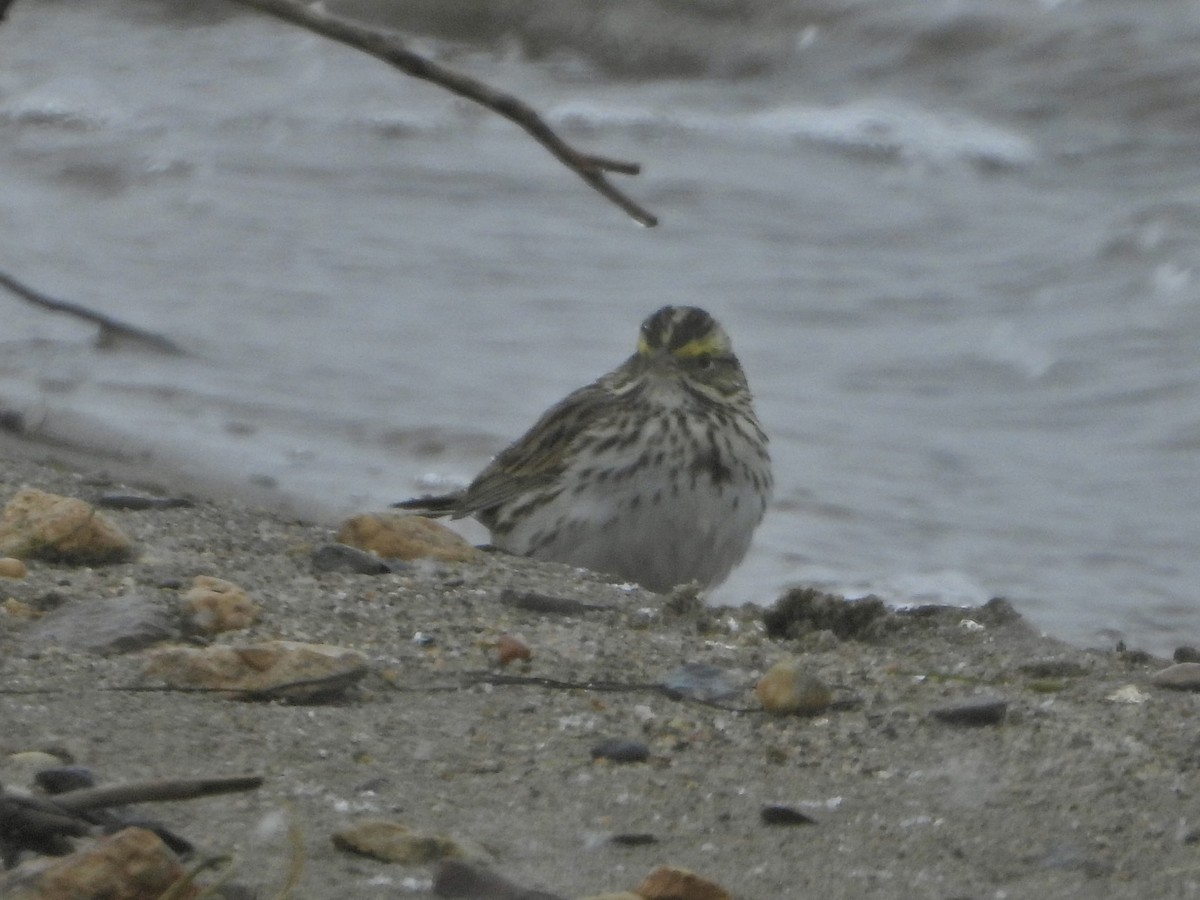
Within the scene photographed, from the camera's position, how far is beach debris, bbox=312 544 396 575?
5.33 m

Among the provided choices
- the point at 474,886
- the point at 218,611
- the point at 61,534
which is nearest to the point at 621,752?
the point at 474,886

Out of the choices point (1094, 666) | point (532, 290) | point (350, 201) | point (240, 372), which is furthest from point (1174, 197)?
point (1094, 666)

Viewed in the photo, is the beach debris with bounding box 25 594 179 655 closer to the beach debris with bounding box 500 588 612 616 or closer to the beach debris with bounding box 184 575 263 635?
the beach debris with bounding box 184 575 263 635

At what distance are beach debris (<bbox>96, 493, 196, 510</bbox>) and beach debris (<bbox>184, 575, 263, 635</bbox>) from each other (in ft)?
5.00

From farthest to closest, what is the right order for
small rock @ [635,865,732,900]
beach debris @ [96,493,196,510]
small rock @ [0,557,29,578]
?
1. beach debris @ [96,493,196,510]
2. small rock @ [0,557,29,578]
3. small rock @ [635,865,732,900]

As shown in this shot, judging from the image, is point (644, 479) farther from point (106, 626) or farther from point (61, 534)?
point (106, 626)

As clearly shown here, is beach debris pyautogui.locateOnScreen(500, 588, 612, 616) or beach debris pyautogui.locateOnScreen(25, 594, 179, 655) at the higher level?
beach debris pyautogui.locateOnScreen(500, 588, 612, 616)

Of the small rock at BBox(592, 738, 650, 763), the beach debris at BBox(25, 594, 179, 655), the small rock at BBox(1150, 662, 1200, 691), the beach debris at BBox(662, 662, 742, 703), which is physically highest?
the small rock at BBox(1150, 662, 1200, 691)

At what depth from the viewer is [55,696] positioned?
12.8ft

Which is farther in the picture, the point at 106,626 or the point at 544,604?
the point at 544,604

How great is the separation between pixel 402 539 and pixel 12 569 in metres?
1.15

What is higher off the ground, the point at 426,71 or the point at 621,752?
the point at 426,71

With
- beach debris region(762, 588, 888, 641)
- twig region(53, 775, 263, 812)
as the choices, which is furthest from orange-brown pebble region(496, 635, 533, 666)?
twig region(53, 775, 263, 812)

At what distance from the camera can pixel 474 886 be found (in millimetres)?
3234
